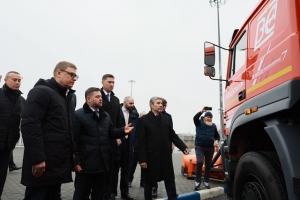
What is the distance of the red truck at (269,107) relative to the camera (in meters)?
2.04

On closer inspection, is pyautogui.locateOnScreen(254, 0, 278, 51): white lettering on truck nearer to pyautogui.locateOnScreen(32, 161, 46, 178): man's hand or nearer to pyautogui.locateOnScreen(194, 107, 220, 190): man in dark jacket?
pyautogui.locateOnScreen(32, 161, 46, 178): man's hand

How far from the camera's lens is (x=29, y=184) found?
2.50 m

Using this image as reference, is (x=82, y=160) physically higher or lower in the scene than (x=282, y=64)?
lower

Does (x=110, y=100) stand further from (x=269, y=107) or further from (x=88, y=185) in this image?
(x=269, y=107)

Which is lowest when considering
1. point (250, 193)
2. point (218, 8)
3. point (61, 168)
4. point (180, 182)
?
point (180, 182)

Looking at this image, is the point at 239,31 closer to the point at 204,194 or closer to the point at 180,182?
the point at 204,194

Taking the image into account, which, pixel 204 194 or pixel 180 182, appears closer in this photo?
pixel 204 194

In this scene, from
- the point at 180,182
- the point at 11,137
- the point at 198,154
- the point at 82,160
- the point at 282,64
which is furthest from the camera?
the point at 180,182

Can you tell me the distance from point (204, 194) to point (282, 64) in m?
3.41

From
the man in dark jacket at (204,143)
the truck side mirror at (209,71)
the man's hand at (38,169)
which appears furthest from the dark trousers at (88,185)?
the man in dark jacket at (204,143)

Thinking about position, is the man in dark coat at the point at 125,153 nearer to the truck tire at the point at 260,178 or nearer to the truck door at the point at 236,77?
the truck door at the point at 236,77

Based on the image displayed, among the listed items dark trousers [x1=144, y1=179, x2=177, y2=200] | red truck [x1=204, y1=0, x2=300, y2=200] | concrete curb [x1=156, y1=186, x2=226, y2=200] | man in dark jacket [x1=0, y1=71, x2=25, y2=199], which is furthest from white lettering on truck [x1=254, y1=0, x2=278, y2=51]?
man in dark jacket [x1=0, y1=71, x2=25, y2=199]

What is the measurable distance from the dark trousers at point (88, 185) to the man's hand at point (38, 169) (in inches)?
37.9

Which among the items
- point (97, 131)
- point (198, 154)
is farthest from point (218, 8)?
point (97, 131)
